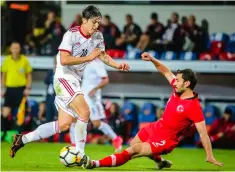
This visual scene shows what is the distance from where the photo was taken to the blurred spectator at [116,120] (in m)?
18.8

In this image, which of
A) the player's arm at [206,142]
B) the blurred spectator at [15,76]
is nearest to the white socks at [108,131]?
the blurred spectator at [15,76]

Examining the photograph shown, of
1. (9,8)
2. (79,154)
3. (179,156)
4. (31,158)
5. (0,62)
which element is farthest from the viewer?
(9,8)

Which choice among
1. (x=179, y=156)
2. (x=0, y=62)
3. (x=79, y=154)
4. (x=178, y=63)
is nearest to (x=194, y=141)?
(x=178, y=63)

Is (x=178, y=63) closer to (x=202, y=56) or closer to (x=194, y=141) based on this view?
(x=202, y=56)

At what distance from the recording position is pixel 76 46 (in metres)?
11.4

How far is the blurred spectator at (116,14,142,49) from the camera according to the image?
20.1 metres

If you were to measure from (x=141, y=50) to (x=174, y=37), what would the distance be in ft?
2.95

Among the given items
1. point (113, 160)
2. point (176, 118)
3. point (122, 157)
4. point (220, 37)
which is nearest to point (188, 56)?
point (220, 37)

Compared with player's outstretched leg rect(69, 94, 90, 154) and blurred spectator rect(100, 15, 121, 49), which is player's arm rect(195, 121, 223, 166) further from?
blurred spectator rect(100, 15, 121, 49)

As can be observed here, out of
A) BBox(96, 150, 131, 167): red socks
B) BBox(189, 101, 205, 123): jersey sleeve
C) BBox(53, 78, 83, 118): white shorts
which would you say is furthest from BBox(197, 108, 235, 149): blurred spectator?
BBox(96, 150, 131, 167): red socks

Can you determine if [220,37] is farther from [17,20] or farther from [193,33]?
[17,20]

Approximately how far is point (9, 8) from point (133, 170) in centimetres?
1161

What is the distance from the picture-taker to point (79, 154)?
413 inches

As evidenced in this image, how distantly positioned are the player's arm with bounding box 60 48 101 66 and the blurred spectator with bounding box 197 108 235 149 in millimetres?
7368
